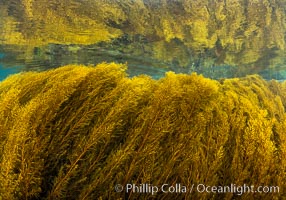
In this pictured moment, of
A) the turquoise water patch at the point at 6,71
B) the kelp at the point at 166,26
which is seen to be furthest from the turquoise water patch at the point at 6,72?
the kelp at the point at 166,26

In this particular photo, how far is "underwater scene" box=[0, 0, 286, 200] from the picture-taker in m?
1.58

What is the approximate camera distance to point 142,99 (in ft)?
5.53

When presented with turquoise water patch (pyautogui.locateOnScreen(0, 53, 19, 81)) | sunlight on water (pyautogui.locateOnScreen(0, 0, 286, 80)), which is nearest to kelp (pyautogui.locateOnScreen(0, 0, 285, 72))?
sunlight on water (pyautogui.locateOnScreen(0, 0, 286, 80))

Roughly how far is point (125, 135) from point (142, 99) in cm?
20

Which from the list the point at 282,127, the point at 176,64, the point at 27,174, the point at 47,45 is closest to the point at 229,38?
the point at 176,64

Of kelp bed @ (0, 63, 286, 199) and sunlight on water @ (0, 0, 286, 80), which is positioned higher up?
sunlight on water @ (0, 0, 286, 80)

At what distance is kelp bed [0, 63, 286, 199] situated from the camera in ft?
5.14

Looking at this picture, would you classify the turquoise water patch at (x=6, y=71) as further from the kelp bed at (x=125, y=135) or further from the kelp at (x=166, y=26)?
the kelp at (x=166, y=26)

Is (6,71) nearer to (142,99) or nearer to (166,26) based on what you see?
(142,99)

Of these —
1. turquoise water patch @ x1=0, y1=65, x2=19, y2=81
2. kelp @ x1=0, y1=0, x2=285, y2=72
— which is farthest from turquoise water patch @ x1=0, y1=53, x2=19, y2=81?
kelp @ x1=0, y1=0, x2=285, y2=72

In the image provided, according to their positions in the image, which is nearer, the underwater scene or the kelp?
the underwater scene

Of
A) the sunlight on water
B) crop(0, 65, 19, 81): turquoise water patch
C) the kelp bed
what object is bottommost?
the kelp bed

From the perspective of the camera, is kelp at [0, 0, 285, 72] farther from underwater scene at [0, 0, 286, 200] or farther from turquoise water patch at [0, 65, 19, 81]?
turquoise water patch at [0, 65, 19, 81]

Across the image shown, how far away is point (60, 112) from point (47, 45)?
39 cm
